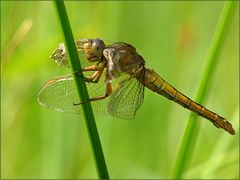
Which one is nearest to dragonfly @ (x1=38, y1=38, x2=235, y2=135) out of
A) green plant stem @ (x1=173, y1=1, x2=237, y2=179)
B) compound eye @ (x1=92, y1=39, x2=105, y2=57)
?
compound eye @ (x1=92, y1=39, x2=105, y2=57)

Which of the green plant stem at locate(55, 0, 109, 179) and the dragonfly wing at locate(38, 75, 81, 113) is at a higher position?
the green plant stem at locate(55, 0, 109, 179)

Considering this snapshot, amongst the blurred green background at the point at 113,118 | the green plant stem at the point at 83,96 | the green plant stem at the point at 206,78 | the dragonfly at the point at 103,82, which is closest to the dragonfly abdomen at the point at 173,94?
the dragonfly at the point at 103,82

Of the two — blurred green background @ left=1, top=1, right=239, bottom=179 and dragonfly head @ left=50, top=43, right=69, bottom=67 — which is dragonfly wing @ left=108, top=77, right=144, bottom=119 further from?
blurred green background @ left=1, top=1, right=239, bottom=179

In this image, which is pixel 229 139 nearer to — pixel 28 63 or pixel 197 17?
pixel 28 63

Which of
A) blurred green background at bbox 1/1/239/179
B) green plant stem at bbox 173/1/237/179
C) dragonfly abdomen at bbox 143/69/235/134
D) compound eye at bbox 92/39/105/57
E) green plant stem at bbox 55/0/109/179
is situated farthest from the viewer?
blurred green background at bbox 1/1/239/179

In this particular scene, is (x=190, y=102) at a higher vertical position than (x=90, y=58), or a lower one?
lower

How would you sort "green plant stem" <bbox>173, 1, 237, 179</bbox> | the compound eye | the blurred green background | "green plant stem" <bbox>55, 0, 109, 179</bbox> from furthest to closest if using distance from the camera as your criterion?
the blurred green background, the compound eye, "green plant stem" <bbox>173, 1, 237, 179</bbox>, "green plant stem" <bbox>55, 0, 109, 179</bbox>

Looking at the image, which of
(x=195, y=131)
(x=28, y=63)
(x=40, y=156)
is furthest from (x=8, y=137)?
(x=195, y=131)
